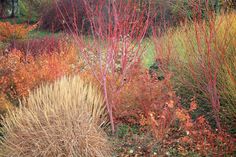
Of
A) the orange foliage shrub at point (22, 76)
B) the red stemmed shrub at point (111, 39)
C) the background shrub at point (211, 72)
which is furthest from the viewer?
the orange foliage shrub at point (22, 76)

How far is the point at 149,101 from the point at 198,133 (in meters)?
0.83

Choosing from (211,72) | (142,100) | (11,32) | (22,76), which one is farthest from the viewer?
(11,32)

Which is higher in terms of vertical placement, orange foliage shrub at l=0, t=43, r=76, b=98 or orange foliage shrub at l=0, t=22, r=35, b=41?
orange foliage shrub at l=0, t=43, r=76, b=98

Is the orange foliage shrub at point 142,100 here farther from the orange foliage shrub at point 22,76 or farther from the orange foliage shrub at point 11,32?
the orange foliage shrub at point 11,32

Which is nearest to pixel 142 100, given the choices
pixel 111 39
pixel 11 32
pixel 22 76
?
pixel 111 39

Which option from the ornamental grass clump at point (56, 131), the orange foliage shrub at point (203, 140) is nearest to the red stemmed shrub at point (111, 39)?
the ornamental grass clump at point (56, 131)

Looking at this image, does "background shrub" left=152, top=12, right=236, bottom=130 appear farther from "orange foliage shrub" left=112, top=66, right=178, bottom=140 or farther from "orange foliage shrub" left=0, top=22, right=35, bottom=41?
"orange foliage shrub" left=0, top=22, right=35, bottom=41

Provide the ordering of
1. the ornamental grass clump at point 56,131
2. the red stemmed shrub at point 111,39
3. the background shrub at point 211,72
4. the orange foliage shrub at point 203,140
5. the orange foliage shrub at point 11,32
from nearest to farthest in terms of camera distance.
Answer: the ornamental grass clump at point 56,131, the orange foliage shrub at point 203,140, the red stemmed shrub at point 111,39, the background shrub at point 211,72, the orange foliage shrub at point 11,32

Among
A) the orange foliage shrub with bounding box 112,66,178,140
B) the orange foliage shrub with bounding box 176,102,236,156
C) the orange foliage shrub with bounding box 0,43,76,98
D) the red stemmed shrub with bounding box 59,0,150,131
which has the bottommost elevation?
the orange foliage shrub with bounding box 176,102,236,156

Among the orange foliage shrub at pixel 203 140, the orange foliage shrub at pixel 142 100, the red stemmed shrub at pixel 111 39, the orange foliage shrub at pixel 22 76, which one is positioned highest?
the red stemmed shrub at pixel 111 39

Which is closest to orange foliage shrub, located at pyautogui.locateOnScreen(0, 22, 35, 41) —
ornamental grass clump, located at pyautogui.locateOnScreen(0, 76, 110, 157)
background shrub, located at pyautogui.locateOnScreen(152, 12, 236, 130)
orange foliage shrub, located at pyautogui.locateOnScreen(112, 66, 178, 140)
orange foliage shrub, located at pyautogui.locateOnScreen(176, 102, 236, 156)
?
background shrub, located at pyautogui.locateOnScreen(152, 12, 236, 130)

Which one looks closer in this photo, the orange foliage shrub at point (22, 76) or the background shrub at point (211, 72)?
the background shrub at point (211, 72)

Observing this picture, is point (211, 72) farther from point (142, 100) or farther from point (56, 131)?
point (56, 131)

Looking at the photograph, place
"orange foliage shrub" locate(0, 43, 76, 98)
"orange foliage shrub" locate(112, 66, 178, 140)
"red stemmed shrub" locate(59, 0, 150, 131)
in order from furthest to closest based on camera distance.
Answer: "orange foliage shrub" locate(0, 43, 76, 98), "orange foliage shrub" locate(112, 66, 178, 140), "red stemmed shrub" locate(59, 0, 150, 131)
